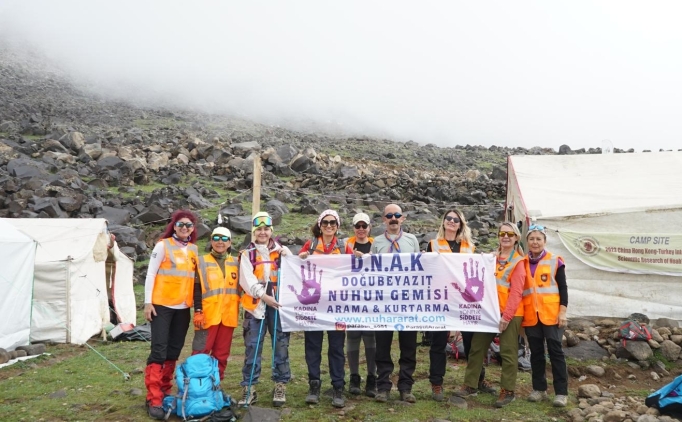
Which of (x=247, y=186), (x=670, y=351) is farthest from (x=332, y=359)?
(x=247, y=186)

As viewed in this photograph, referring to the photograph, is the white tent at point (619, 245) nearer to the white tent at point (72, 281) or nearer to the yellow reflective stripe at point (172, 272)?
the yellow reflective stripe at point (172, 272)

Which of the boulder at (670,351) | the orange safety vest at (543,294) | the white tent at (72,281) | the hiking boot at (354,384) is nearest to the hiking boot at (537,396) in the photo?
the orange safety vest at (543,294)

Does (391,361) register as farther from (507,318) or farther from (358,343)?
(507,318)

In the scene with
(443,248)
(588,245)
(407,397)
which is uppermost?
(443,248)

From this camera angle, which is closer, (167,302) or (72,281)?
(167,302)

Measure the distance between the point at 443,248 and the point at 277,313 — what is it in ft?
6.89

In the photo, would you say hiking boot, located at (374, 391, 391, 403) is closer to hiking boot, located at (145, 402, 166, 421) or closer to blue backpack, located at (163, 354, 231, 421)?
blue backpack, located at (163, 354, 231, 421)

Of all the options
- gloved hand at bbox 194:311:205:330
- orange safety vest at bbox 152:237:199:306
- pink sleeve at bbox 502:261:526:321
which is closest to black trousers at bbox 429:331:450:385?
pink sleeve at bbox 502:261:526:321

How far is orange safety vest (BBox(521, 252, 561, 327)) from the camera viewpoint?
6.45 meters

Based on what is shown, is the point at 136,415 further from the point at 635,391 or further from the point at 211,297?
the point at 635,391

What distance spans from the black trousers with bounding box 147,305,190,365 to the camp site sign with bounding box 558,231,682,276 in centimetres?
659

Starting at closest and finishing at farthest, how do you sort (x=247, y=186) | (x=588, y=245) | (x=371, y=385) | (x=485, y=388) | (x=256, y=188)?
(x=371, y=385)
(x=485, y=388)
(x=588, y=245)
(x=256, y=188)
(x=247, y=186)

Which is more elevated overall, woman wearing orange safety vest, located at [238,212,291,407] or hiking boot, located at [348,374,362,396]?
woman wearing orange safety vest, located at [238,212,291,407]

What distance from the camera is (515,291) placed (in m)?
6.43
